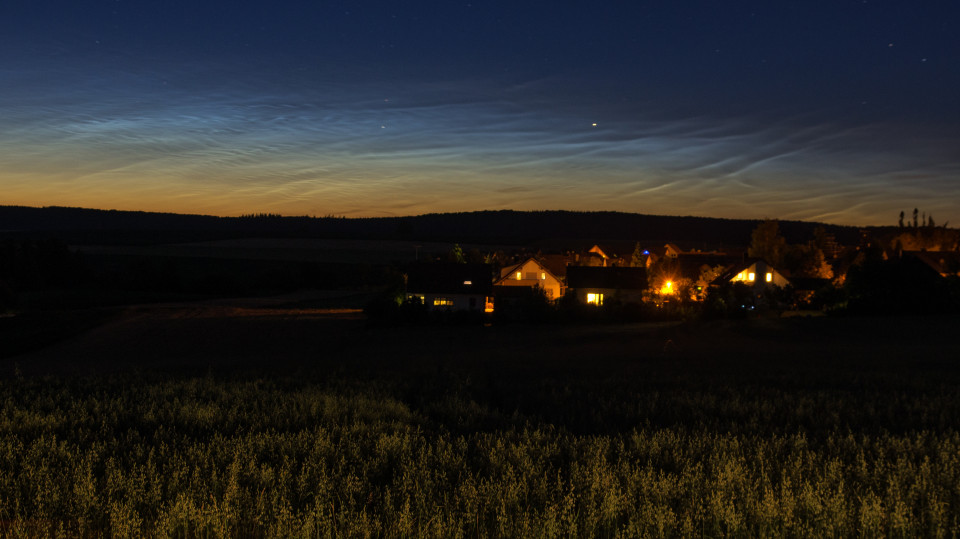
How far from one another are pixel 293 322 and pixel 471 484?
3946 cm

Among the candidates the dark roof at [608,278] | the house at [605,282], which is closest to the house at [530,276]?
the dark roof at [608,278]

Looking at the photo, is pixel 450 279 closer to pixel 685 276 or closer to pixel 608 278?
pixel 608 278

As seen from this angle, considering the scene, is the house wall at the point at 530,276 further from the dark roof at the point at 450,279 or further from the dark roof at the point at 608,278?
the dark roof at the point at 450,279

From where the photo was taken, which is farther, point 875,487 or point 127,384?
point 127,384

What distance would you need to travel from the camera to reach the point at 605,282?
6153 centimetres

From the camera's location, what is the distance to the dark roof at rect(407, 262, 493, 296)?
2223 inches

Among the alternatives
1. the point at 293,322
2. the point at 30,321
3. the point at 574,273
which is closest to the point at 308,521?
the point at 293,322

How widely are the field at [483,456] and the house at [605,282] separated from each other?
41.7m

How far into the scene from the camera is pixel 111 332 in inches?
1677

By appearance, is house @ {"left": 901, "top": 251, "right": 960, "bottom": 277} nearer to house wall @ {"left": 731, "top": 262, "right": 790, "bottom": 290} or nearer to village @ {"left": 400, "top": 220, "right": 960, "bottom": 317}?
village @ {"left": 400, "top": 220, "right": 960, "bottom": 317}

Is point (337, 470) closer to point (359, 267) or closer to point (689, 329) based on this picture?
point (689, 329)

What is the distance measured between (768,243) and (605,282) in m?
37.8

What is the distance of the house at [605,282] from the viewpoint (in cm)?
6018

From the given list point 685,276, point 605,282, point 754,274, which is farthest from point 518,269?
point 754,274
